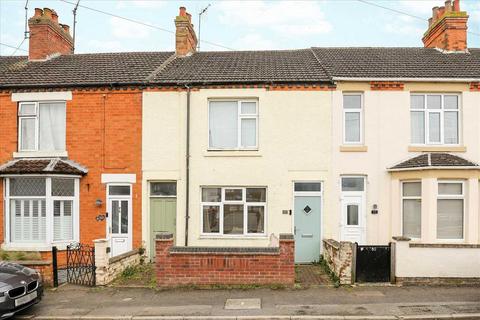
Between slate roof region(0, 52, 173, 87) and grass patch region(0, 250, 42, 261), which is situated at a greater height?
slate roof region(0, 52, 173, 87)

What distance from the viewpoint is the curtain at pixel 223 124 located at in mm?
13594

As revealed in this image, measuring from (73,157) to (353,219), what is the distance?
362 inches

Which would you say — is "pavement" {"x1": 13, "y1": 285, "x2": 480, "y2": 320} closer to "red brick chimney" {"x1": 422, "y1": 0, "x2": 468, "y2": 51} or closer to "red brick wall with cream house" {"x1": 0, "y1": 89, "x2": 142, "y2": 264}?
"red brick wall with cream house" {"x1": 0, "y1": 89, "x2": 142, "y2": 264}

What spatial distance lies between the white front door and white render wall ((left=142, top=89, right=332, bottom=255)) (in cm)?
60

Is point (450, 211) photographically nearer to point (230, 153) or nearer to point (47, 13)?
point (230, 153)

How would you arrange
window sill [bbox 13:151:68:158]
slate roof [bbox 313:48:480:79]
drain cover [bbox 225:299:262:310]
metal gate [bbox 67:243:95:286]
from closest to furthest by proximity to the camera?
drain cover [bbox 225:299:262:310] < metal gate [bbox 67:243:95:286] < slate roof [bbox 313:48:480:79] < window sill [bbox 13:151:68:158]

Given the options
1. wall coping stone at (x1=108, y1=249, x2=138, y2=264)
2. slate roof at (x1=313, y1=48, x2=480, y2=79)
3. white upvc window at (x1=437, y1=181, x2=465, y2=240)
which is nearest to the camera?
wall coping stone at (x1=108, y1=249, x2=138, y2=264)

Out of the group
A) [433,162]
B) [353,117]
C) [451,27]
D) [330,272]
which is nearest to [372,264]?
[330,272]

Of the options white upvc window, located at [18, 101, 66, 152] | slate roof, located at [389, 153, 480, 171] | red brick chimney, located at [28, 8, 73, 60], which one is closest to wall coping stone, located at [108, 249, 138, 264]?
white upvc window, located at [18, 101, 66, 152]

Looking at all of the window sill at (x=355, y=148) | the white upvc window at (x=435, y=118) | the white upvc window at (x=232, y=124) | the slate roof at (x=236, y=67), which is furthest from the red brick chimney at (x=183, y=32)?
the white upvc window at (x=435, y=118)

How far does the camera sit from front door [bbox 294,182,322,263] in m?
13.2

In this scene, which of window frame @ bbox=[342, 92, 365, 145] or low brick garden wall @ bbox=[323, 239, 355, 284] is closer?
low brick garden wall @ bbox=[323, 239, 355, 284]

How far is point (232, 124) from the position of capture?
13.6 m

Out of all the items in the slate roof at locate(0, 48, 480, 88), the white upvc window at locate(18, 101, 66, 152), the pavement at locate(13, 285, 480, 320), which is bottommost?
the pavement at locate(13, 285, 480, 320)
